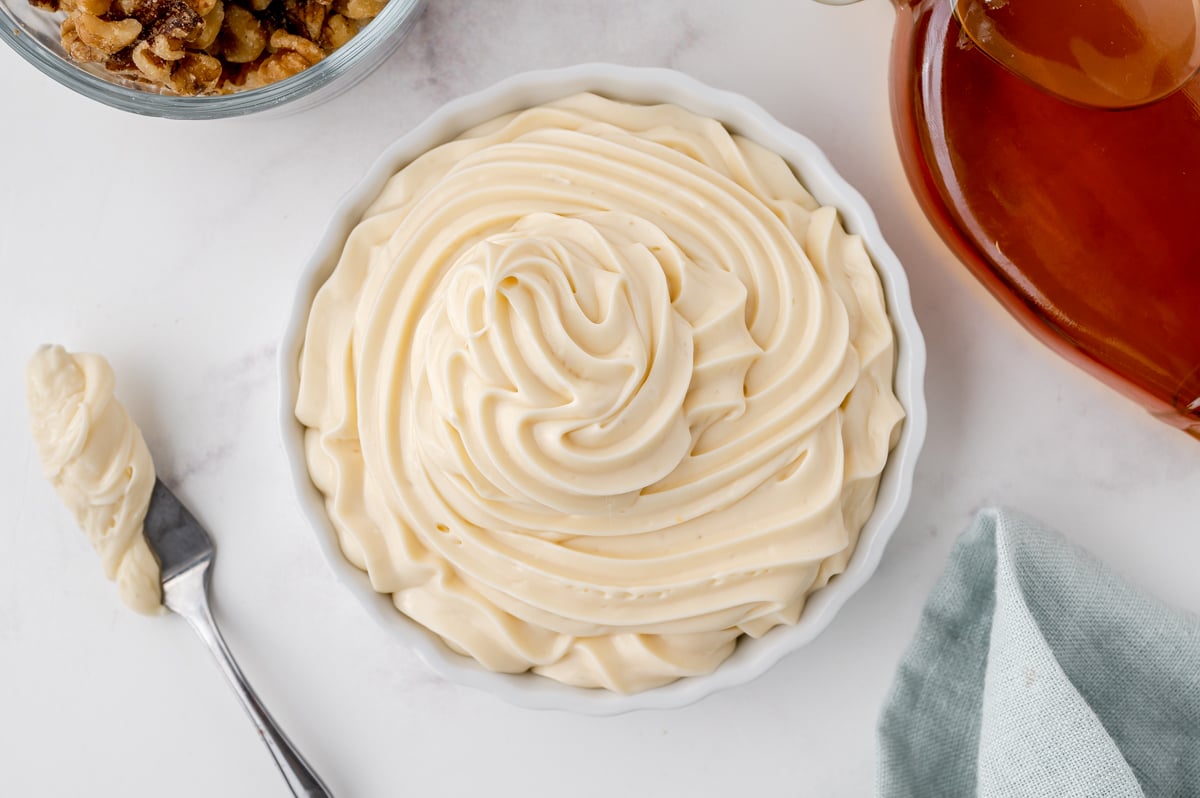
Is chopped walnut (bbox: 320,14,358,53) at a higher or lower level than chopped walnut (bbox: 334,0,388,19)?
lower

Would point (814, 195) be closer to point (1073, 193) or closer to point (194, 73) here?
point (1073, 193)

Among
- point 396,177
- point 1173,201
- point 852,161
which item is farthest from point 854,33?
point 396,177

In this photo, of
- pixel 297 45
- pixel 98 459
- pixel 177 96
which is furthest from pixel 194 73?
pixel 98 459

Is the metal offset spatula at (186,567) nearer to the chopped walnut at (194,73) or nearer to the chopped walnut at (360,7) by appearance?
the chopped walnut at (194,73)

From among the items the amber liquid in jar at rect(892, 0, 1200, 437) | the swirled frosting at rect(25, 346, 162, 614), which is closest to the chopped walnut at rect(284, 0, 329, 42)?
the swirled frosting at rect(25, 346, 162, 614)

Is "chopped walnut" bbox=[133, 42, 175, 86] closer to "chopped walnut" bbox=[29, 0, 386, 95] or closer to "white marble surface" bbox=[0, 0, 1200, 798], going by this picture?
"chopped walnut" bbox=[29, 0, 386, 95]

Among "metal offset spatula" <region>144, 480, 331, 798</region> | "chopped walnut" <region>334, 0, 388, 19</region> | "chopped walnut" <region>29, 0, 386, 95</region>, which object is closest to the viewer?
"chopped walnut" <region>29, 0, 386, 95</region>
